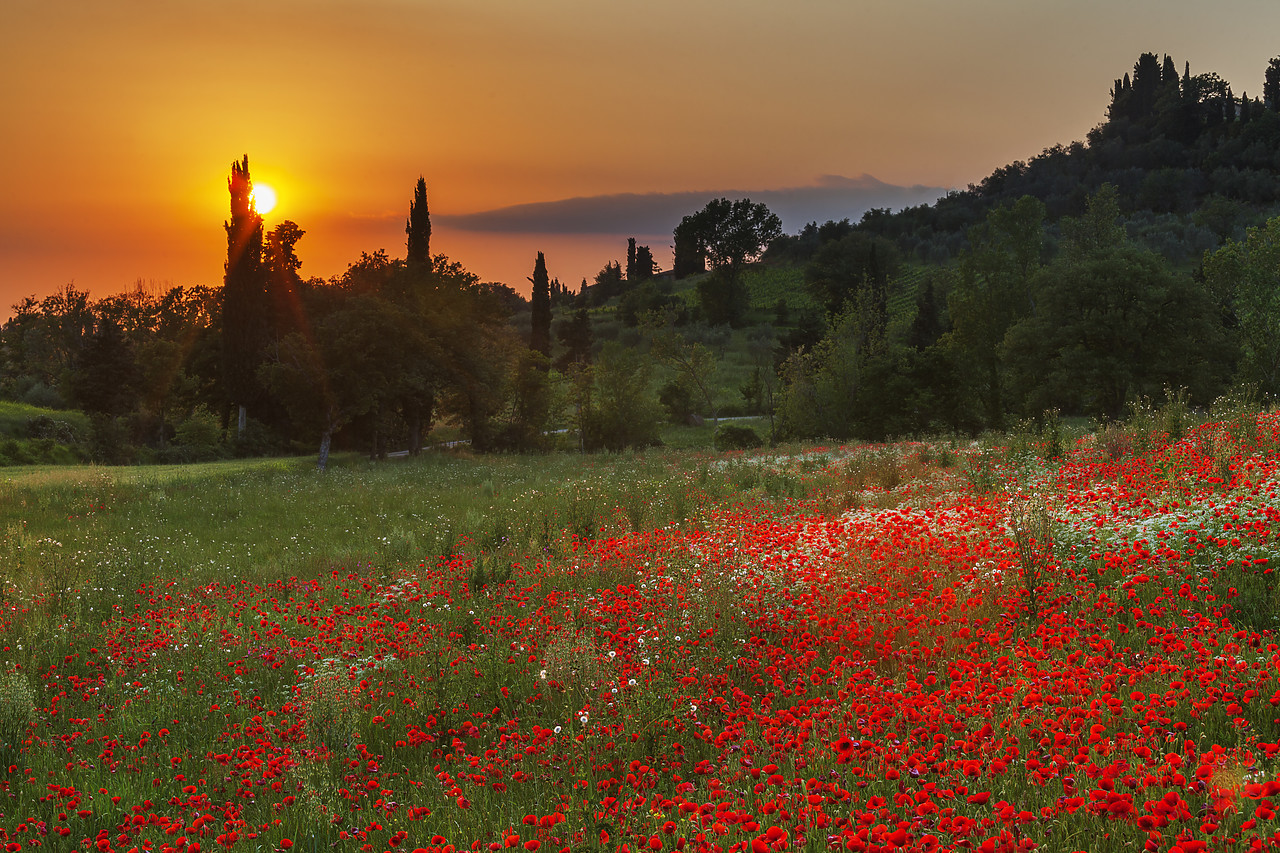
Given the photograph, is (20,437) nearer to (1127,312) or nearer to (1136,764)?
(1136,764)

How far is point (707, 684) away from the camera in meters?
5.70

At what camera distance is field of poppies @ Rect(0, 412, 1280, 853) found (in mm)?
3688

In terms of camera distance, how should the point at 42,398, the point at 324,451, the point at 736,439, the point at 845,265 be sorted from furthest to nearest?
1. the point at 845,265
2. the point at 42,398
3. the point at 736,439
4. the point at 324,451

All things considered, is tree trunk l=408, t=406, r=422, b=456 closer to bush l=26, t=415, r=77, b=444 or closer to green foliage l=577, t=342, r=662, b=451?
green foliage l=577, t=342, r=662, b=451

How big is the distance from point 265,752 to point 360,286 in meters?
37.2

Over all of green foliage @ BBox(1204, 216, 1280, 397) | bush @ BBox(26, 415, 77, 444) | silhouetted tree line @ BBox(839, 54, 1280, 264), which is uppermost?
silhouetted tree line @ BBox(839, 54, 1280, 264)

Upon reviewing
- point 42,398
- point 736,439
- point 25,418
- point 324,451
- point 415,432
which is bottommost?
point 736,439

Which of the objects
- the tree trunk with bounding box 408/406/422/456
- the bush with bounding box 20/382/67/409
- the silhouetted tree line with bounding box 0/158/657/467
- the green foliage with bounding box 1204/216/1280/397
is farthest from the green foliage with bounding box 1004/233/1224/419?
the bush with bounding box 20/382/67/409

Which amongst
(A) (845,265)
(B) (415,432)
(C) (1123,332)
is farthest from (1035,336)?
(A) (845,265)

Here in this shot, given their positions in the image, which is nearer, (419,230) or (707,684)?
(707,684)

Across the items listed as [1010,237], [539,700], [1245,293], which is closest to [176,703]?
[539,700]

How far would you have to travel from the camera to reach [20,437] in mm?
35531

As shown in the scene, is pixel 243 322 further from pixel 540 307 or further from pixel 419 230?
pixel 540 307

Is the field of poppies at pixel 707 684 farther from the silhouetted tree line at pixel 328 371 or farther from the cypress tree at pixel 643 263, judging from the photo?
the cypress tree at pixel 643 263
